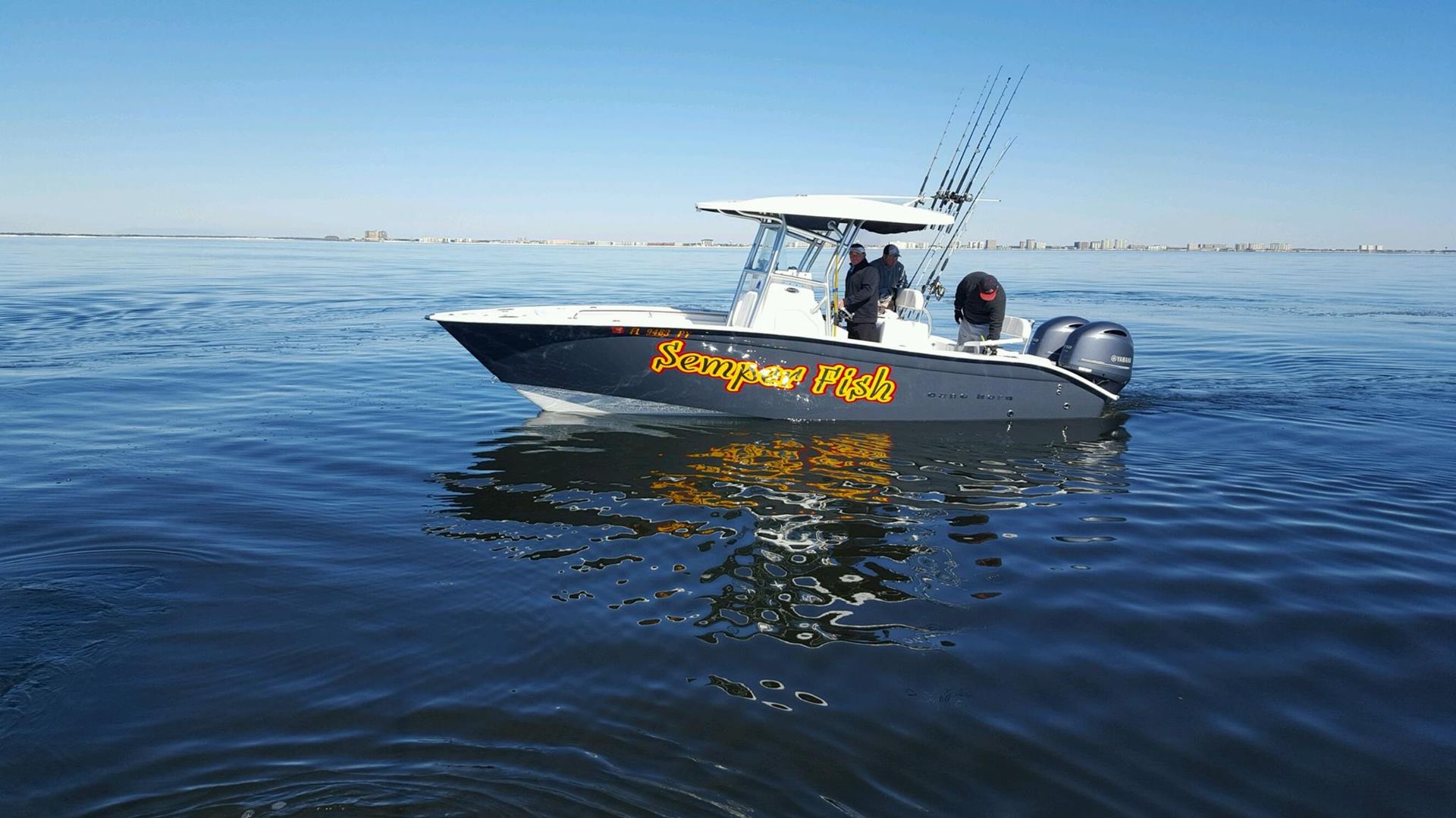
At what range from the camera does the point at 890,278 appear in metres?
12.8

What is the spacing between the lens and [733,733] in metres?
4.37

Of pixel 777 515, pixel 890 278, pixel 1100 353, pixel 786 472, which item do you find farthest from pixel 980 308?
pixel 777 515

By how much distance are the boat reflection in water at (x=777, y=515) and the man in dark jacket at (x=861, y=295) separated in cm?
143

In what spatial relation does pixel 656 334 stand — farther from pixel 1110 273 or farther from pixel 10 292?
pixel 1110 273

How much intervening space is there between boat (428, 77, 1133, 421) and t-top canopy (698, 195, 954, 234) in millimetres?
21

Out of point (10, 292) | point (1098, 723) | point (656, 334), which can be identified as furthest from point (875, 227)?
point (10, 292)

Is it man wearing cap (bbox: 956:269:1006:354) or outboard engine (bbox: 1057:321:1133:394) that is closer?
man wearing cap (bbox: 956:269:1006:354)

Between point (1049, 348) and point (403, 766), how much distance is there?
39.3 feet

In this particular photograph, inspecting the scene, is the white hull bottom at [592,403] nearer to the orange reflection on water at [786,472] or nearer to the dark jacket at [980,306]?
the orange reflection on water at [786,472]

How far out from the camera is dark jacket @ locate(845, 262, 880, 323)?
11594 millimetres

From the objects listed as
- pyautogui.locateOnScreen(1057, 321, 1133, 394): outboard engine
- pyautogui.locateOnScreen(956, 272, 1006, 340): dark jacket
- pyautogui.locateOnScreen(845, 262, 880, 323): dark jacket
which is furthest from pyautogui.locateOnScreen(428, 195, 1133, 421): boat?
pyautogui.locateOnScreen(956, 272, 1006, 340): dark jacket

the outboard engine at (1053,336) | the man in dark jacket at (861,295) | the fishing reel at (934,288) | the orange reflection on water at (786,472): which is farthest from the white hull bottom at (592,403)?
the outboard engine at (1053,336)

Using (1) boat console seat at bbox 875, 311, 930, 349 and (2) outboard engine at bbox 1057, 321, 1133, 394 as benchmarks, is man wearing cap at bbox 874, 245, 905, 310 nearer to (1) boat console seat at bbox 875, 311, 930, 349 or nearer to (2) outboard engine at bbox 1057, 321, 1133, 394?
(1) boat console seat at bbox 875, 311, 930, 349

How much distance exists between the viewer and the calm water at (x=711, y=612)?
4.03 m
